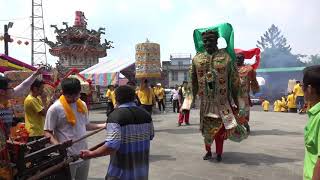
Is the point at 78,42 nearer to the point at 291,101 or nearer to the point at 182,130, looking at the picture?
the point at 291,101

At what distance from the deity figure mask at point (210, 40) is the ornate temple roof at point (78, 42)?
126 feet

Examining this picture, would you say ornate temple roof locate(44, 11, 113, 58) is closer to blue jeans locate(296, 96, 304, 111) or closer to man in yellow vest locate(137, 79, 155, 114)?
blue jeans locate(296, 96, 304, 111)

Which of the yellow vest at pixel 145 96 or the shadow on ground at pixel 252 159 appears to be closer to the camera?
the shadow on ground at pixel 252 159

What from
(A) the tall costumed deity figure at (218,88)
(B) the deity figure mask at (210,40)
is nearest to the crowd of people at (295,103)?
(A) the tall costumed deity figure at (218,88)

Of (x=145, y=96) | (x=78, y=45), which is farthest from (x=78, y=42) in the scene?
(x=145, y=96)

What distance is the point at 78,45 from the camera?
4509 centimetres

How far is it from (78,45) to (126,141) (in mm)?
42425

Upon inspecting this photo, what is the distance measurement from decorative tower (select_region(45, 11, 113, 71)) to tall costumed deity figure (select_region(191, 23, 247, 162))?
126 feet

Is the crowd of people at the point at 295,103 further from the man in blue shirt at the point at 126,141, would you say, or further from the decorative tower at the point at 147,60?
the man in blue shirt at the point at 126,141

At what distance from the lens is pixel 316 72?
9.21 feet

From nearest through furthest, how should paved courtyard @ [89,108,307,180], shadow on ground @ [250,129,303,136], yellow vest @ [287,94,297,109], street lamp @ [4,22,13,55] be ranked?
paved courtyard @ [89,108,307,180] < shadow on ground @ [250,129,303,136] < yellow vest @ [287,94,297,109] < street lamp @ [4,22,13,55]

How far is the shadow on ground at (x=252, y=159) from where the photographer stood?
7197 mm

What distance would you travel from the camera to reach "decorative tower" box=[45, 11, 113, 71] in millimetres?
45094

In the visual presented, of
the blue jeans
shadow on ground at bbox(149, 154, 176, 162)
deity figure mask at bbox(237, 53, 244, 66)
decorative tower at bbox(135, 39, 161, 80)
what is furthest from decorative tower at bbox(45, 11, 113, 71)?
shadow on ground at bbox(149, 154, 176, 162)
